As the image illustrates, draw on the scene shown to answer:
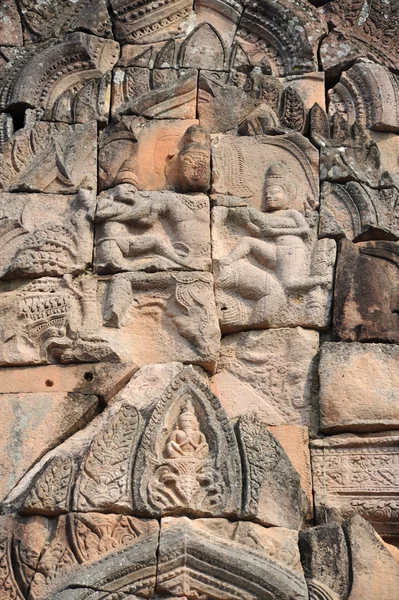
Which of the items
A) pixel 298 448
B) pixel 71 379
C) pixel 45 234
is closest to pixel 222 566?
pixel 298 448

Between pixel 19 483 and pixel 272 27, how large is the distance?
13.7ft

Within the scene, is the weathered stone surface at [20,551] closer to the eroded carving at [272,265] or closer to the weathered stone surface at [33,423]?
the weathered stone surface at [33,423]

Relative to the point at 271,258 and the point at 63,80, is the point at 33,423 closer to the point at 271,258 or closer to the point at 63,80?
the point at 271,258

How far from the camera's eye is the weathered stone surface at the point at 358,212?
376 inches

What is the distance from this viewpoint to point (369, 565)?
820 centimetres

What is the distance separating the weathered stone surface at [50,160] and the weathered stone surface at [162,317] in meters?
0.89

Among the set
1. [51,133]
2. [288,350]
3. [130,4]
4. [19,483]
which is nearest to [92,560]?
[19,483]

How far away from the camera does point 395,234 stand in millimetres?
9602

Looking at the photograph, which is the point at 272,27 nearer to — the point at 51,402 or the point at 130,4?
the point at 130,4

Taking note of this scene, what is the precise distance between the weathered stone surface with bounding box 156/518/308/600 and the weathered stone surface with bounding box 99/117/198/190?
8.90 feet

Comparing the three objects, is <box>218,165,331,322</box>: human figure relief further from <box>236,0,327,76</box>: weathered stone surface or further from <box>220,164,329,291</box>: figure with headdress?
<box>236,0,327,76</box>: weathered stone surface

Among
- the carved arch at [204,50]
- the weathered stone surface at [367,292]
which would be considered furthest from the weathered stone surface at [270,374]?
the carved arch at [204,50]

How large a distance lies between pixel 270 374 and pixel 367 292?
867mm

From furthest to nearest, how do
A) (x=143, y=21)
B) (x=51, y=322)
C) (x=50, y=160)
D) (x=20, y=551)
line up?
(x=143, y=21), (x=50, y=160), (x=51, y=322), (x=20, y=551)
